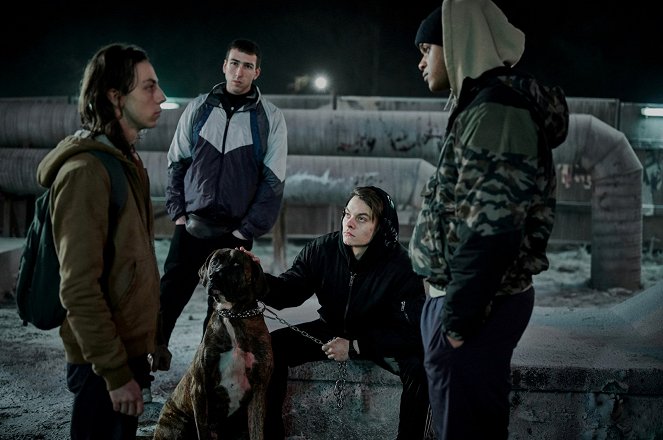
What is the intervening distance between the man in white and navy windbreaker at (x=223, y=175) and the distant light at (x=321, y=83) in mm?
13225

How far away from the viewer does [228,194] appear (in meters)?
3.92

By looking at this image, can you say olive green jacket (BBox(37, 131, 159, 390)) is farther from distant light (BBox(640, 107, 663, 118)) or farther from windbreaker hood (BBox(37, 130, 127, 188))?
distant light (BBox(640, 107, 663, 118))

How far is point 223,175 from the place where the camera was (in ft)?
12.9

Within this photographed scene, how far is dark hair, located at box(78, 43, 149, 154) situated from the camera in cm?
205

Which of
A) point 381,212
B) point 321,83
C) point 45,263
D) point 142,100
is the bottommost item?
point 45,263

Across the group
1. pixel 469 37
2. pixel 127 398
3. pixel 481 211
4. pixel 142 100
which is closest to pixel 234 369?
pixel 127 398

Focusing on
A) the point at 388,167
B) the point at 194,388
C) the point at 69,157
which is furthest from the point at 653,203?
the point at 69,157

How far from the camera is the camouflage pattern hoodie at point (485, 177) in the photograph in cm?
184

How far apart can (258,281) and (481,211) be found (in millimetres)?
1547

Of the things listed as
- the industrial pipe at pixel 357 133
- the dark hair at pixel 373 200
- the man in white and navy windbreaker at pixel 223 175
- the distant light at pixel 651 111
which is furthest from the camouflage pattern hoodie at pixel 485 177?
the distant light at pixel 651 111

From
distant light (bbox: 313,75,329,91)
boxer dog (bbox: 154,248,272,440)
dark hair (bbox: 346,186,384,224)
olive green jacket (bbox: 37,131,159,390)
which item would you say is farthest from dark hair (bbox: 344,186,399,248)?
distant light (bbox: 313,75,329,91)

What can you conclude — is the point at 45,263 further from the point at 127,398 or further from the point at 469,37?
the point at 469,37

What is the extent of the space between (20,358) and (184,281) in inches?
85.9

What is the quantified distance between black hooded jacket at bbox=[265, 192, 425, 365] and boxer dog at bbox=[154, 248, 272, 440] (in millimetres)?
394
